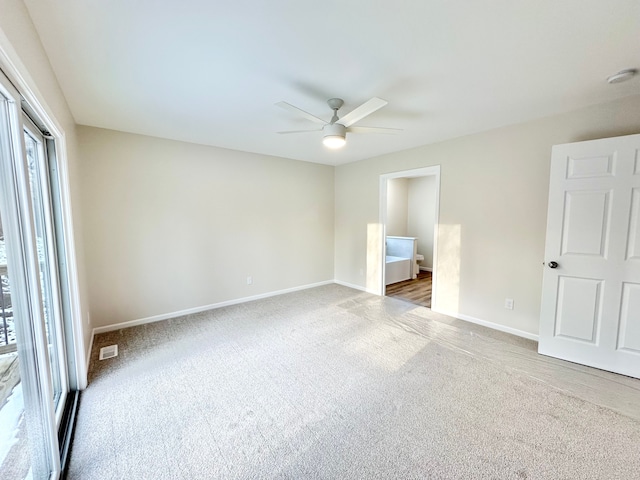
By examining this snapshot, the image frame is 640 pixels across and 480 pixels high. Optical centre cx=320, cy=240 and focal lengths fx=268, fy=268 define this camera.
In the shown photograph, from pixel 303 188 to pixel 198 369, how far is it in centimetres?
330

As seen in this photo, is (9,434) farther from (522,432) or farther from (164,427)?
(522,432)

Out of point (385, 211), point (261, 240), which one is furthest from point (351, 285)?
point (261, 240)

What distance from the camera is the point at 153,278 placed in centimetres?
345

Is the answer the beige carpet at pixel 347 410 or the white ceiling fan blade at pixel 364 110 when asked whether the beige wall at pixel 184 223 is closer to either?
the beige carpet at pixel 347 410

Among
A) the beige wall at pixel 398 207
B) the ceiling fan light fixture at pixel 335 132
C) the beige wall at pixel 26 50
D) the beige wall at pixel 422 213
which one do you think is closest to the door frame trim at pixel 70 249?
the beige wall at pixel 26 50

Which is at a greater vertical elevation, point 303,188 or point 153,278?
point 303,188

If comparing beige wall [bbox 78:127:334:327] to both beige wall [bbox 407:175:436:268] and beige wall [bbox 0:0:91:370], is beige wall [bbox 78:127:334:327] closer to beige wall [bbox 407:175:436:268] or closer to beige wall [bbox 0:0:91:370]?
beige wall [bbox 0:0:91:370]

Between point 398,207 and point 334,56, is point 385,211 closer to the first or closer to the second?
point 398,207

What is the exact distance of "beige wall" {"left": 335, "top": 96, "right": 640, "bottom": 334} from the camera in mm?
2639

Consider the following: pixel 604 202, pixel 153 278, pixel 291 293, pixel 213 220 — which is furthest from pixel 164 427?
pixel 604 202

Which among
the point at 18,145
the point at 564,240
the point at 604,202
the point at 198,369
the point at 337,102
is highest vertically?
the point at 337,102

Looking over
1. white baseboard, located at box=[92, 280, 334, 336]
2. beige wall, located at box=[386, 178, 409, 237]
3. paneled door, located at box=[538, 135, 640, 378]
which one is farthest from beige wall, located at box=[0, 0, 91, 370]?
beige wall, located at box=[386, 178, 409, 237]

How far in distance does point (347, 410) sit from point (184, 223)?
301 cm

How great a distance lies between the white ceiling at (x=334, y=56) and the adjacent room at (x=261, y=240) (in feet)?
0.06
